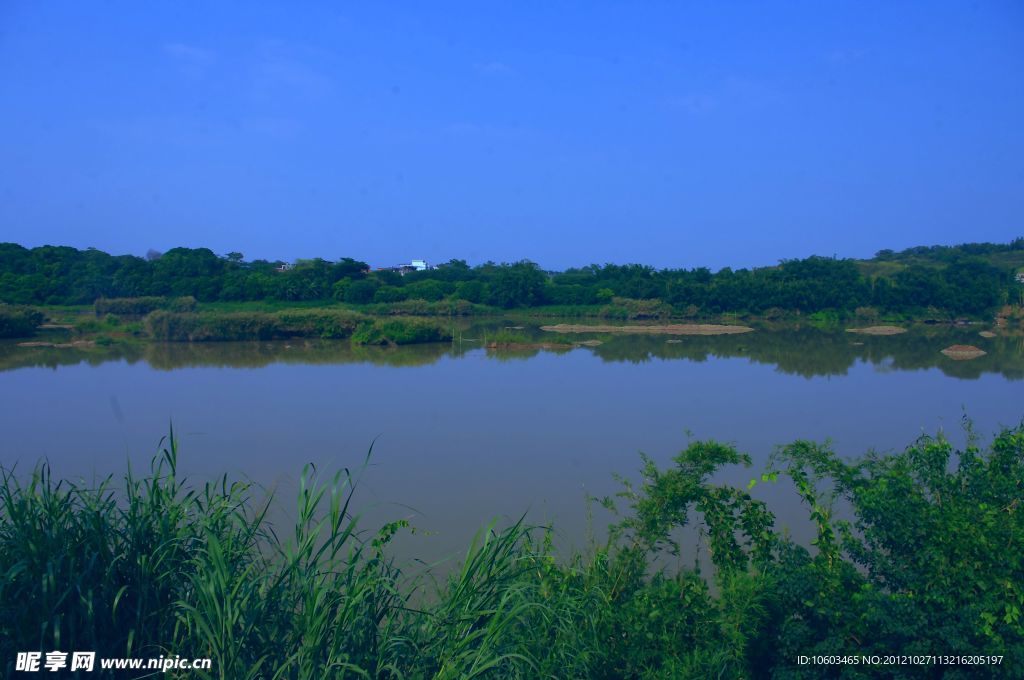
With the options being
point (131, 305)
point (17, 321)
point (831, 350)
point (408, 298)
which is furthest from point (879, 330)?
point (17, 321)

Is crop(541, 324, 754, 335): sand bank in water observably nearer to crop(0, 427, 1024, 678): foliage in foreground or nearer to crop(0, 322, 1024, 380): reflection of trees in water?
crop(0, 322, 1024, 380): reflection of trees in water

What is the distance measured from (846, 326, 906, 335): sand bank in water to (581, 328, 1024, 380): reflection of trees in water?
71 centimetres

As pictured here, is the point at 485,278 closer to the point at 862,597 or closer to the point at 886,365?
the point at 886,365

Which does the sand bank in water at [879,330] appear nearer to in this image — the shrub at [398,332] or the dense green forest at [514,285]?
the dense green forest at [514,285]

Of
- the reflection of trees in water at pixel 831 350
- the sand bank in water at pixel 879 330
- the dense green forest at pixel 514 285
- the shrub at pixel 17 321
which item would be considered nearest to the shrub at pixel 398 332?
the reflection of trees in water at pixel 831 350

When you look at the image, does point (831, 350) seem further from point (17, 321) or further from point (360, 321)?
point (17, 321)

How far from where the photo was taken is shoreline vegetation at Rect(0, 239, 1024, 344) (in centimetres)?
2406

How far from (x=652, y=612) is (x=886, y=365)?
53.9 feet

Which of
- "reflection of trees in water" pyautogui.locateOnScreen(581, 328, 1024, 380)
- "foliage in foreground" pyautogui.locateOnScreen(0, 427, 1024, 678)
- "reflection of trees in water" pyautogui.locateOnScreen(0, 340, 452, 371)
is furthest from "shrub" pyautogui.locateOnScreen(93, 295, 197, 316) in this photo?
"foliage in foreground" pyautogui.locateOnScreen(0, 427, 1024, 678)

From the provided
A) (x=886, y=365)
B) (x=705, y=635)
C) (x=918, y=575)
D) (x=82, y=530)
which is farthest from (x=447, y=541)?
(x=886, y=365)

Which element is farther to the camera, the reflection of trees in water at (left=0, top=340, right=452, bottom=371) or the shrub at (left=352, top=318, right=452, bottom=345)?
the shrub at (left=352, top=318, right=452, bottom=345)

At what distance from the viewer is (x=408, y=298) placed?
121 ft

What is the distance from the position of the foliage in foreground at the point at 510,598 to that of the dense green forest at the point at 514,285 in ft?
98.2

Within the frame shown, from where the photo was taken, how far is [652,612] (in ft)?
11.7
